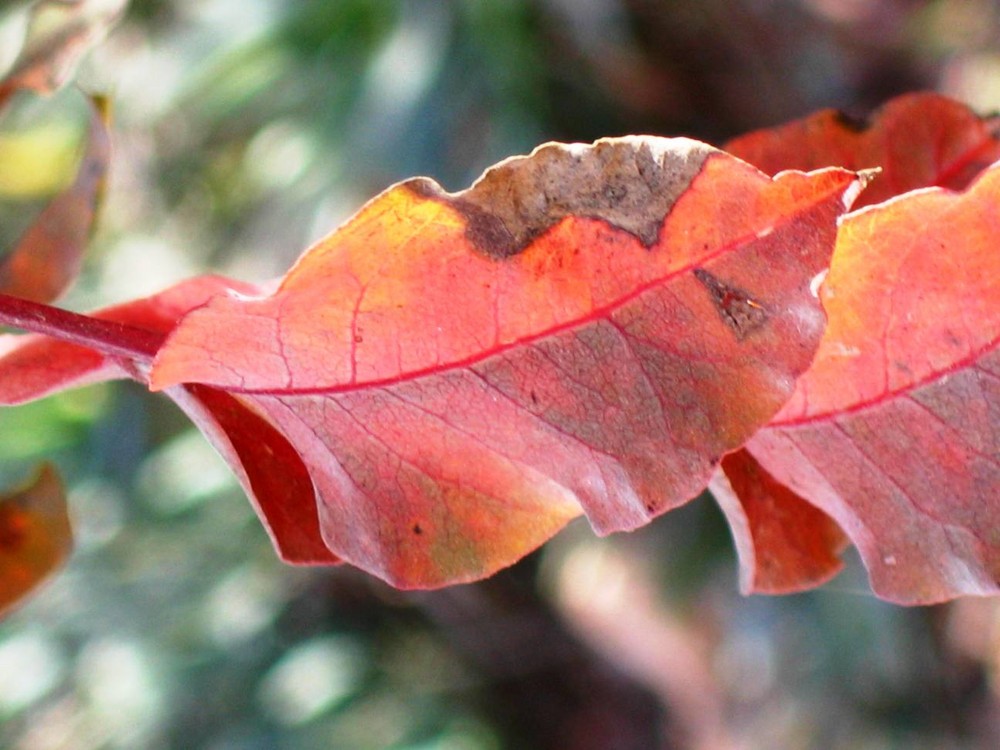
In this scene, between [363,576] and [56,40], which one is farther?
[363,576]

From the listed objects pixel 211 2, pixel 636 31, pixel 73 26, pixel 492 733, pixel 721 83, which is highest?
pixel 73 26

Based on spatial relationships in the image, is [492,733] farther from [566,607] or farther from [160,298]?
[160,298]

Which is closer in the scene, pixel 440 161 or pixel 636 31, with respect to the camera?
pixel 440 161

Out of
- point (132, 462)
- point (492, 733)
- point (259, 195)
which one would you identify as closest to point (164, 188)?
point (259, 195)

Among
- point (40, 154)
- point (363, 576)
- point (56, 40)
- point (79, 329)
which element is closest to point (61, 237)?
point (56, 40)

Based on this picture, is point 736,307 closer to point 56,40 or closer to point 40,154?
point 56,40

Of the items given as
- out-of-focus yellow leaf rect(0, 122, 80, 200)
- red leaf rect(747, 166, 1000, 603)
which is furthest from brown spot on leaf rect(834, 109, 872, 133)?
out-of-focus yellow leaf rect(0, 122, 80, 200)

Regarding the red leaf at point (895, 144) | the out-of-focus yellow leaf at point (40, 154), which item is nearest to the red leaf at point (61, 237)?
the red leaf at point (895, 144)

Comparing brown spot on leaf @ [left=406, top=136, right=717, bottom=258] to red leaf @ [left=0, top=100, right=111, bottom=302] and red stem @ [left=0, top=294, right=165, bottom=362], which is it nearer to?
red stem @ [left=0, top=294, right=165, bottom=362]
